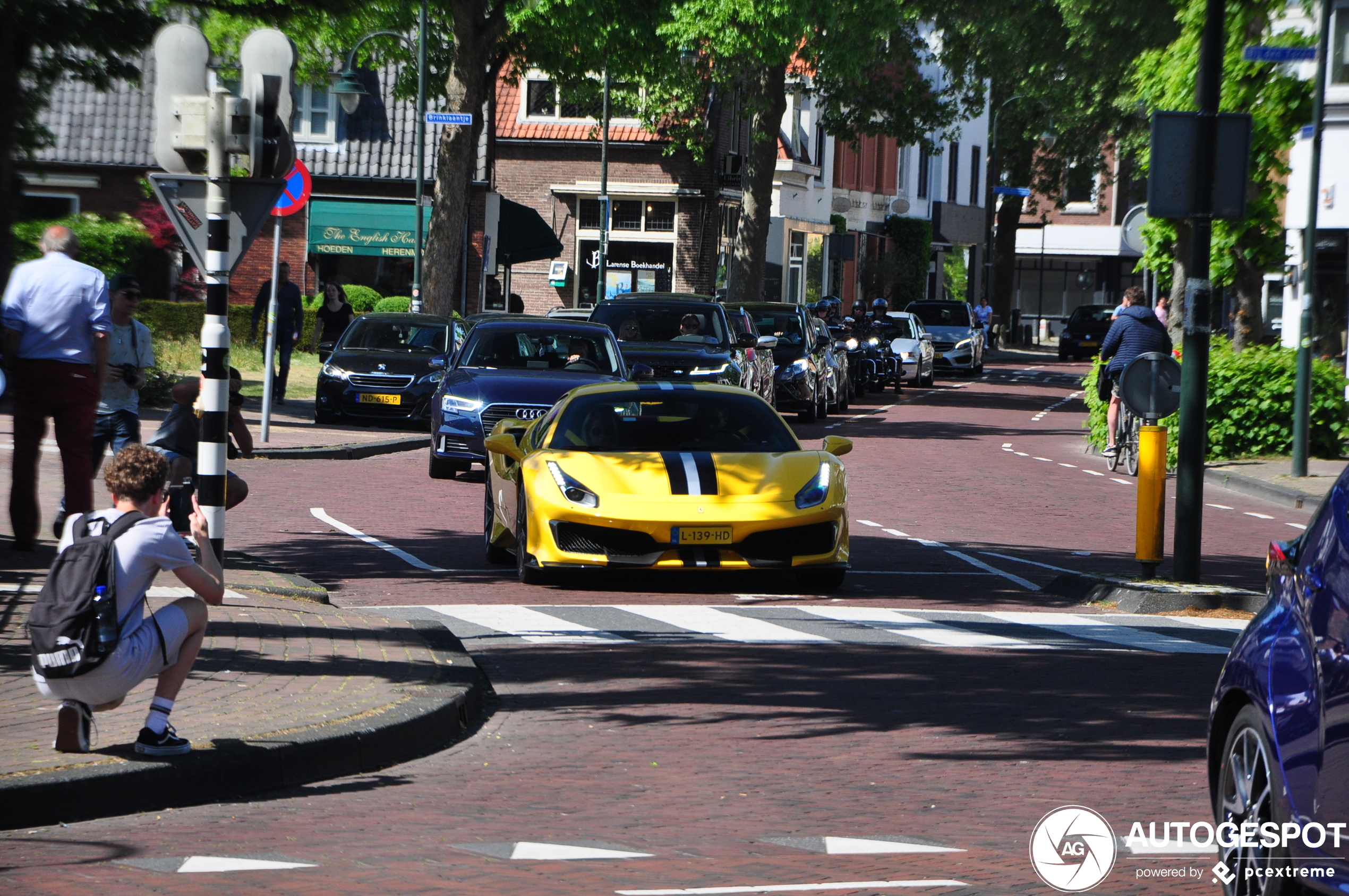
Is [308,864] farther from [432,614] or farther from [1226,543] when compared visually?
[1226,543]

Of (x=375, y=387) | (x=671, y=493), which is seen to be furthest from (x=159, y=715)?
(x=375, y=387)

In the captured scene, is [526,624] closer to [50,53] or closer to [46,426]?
[46,426]

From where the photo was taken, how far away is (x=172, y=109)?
33.6 ft

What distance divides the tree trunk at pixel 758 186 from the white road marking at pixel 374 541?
25499 millimetres

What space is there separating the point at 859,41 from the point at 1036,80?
4.19 metres

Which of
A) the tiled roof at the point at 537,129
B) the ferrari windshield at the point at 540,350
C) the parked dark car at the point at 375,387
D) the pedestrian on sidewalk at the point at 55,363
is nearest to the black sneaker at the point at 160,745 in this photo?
the pedestrian on sidewalk at the point at 55,363

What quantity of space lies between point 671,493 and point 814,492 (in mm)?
909

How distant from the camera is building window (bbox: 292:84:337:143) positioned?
4769cm

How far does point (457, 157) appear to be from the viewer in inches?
1222

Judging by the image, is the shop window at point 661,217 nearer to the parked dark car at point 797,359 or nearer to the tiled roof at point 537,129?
the tiled roof at point 537,129

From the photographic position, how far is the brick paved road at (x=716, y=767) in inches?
221

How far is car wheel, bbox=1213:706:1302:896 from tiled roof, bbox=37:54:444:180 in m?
43.0

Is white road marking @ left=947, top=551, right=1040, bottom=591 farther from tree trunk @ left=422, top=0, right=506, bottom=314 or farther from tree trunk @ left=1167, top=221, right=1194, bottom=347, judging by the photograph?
tree trunk @ left=422, top=0, right=506, bottom=314

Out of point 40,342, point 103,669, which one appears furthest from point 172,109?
point 103,669
